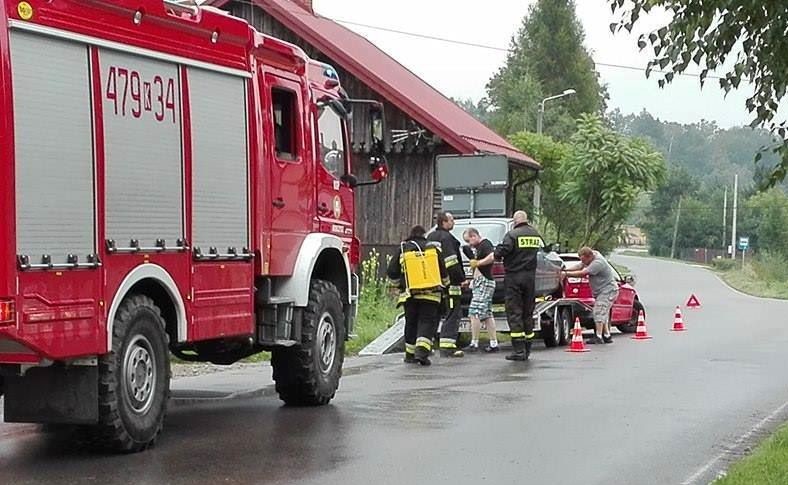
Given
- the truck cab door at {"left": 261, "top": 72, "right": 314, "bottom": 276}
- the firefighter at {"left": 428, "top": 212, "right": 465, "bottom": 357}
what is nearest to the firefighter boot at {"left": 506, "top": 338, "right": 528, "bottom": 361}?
the firefighter at {"left": 428, "top": 212, "right": 465, "bottom": 357}

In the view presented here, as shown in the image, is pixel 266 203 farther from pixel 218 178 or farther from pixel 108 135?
pixel 108 135

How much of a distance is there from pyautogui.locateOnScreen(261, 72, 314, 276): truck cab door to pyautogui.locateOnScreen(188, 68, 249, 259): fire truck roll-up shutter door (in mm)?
507

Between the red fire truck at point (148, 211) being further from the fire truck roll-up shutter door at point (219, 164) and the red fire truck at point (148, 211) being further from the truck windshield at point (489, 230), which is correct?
the truck windshield at point (489, 230)

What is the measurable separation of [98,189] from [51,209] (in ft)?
1.77

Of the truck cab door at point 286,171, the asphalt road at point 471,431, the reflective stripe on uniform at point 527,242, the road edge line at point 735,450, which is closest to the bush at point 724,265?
the reflective stripe on uniform at point 527,242

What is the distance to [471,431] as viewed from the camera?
11.3 metres

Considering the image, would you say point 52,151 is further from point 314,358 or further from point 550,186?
point 550,186

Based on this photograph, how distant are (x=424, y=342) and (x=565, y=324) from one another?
220 inches

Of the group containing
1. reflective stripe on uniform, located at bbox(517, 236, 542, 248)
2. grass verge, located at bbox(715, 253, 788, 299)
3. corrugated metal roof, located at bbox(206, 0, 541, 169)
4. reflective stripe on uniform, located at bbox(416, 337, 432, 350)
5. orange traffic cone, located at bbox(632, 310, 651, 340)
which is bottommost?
grass verge, located at bbox(715, 253, 788, 299)

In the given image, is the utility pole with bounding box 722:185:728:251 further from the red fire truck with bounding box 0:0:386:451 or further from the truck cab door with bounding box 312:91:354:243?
the red fire truck with bounding box 0:0:386:451

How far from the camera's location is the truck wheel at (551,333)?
70.5 ft

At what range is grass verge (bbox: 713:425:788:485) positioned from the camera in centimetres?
867

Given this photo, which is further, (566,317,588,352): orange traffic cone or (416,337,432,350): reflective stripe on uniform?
(566,317,588,352): orange traffic cone

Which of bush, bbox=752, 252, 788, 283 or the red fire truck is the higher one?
the red fire truck
